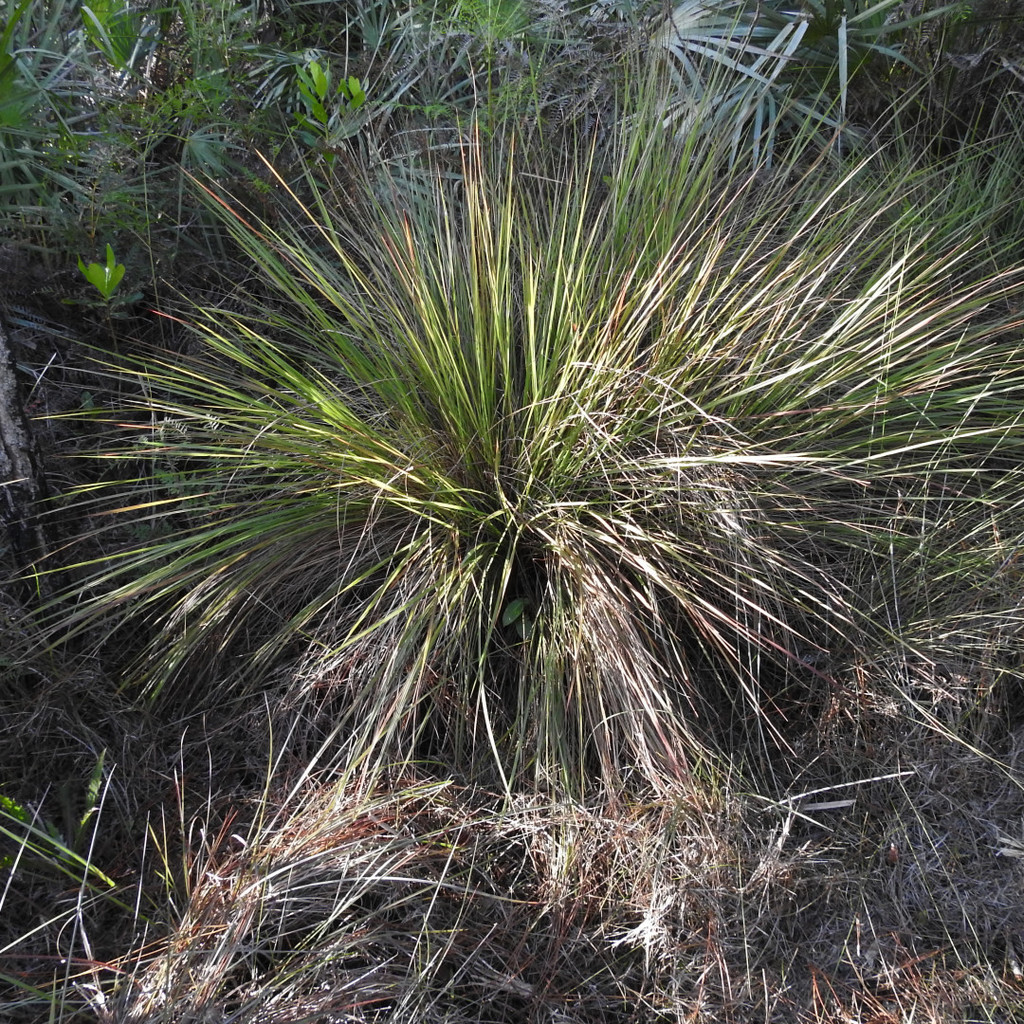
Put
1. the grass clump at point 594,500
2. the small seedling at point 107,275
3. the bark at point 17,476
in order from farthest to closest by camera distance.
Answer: the small seedling at point 107,275 → the bark at point 17,476 → the grass clump at point 594,500

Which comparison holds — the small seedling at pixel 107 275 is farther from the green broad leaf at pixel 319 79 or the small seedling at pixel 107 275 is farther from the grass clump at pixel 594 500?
the green broad leaf at pixel 319 79

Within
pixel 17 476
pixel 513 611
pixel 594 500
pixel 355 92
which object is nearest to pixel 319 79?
pixel 355 92

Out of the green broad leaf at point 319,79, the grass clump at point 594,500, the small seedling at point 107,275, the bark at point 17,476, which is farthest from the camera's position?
the green broad leaf at point 319,79

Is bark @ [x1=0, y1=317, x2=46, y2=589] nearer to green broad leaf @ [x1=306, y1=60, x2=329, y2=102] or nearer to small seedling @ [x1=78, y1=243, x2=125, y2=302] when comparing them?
small seedling @ [x1=78, y1=243, x2=125, y2=302]

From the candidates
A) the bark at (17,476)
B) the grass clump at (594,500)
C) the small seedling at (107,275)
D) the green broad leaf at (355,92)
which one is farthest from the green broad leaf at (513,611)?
the green broad leaf at (355,92)

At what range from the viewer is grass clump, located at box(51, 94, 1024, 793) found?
1716 millimetres

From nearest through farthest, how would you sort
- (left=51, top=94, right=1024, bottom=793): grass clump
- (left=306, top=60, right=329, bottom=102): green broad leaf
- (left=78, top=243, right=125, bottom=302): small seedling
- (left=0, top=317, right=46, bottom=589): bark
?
(left=51, top=94, right=1024, bottom=793): grass clump, (left=0, top=317, right=46, bottom=589): bark, (left=78, top=243, right=125, bottom=302): small seedling, (left=306, top=60, right=329, bottom=102): green broad leaf

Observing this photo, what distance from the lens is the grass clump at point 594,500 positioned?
5.63 feet

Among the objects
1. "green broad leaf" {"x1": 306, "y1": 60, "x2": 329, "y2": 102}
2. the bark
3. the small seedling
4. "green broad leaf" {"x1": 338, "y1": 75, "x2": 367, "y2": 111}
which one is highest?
"green broad leaf" {"x1": 306, "y1": 60, "x2": 329, "y2": 102}

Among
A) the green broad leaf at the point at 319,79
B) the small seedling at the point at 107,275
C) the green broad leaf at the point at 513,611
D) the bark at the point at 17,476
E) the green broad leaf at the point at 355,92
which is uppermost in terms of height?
the green broad leaf at the point at 319,79

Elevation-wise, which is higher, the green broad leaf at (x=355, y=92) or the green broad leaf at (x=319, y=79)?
the green broad leaf at (x=319, y=79)

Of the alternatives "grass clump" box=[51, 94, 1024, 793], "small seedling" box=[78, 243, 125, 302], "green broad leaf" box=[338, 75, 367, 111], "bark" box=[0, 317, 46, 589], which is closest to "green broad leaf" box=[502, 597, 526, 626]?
"grass clump" box=[51, 94, 1024, 793]

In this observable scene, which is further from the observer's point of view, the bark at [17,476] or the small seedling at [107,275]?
the small seedling at [107,275]

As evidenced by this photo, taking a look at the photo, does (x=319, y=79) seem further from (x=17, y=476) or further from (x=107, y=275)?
(x=17, y=476)
